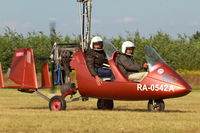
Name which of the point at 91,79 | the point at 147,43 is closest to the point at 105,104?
the point at 91,79

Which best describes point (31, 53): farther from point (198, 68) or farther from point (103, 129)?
point (198, 68)

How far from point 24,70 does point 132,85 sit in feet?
12.8

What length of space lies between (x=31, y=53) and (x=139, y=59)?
42.3m

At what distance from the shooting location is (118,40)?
224 feet

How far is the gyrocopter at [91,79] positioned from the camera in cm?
1795

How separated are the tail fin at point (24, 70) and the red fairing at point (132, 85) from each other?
1.44 metres

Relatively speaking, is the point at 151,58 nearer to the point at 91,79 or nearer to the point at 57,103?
the point at 91,79

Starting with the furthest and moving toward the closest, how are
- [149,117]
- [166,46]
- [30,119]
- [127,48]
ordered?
[166,46] → [127,48] → [149,117] → [30,119]

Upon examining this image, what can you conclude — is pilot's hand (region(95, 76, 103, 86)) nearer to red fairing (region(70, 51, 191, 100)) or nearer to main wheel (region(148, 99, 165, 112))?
red fairing (region(70, 51, 191, 100))

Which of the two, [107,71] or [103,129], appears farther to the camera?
[107,71]

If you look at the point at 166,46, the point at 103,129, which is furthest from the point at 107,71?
the point at 166,46

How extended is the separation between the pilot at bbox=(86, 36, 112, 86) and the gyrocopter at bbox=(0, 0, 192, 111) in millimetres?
206

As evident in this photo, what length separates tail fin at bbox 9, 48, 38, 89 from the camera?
19.9 m

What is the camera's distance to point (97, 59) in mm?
19516
